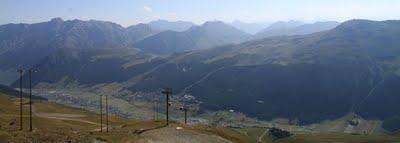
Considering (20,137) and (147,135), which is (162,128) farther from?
(20,137)

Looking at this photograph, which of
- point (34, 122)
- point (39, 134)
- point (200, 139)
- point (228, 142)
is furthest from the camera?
point (34, 122)

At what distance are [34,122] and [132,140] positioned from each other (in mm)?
50257

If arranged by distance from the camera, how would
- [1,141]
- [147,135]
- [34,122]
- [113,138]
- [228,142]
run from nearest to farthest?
1. [1,141]
2. [113,138]
3. [147,135]
4. [228,142]
5. [34,122]

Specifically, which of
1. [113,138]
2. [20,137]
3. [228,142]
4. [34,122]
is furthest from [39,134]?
[34,122]

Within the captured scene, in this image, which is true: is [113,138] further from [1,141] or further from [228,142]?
[228,142]

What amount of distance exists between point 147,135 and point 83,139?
60.0ft

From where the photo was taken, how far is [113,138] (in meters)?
80.4

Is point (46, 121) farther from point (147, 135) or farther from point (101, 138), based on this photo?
point (101, 138)

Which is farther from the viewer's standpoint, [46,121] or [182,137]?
[46,121]

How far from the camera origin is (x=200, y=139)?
98.6 meters

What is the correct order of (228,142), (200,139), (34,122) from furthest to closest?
1. (34,122)
2. (228,142)
3. (200,139)

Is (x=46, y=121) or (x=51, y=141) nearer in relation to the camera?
(x=51, y=141)

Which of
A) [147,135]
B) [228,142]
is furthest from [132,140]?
[228,142]

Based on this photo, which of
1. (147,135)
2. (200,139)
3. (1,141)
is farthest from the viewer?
(200,139)
